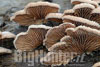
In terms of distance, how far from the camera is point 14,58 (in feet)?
11.4

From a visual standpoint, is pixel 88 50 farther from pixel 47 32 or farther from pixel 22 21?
pixel 22 21

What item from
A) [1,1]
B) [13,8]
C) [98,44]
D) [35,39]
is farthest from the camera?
[1,1]

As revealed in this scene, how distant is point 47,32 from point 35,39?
345 mm

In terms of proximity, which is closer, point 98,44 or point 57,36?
point 98,44

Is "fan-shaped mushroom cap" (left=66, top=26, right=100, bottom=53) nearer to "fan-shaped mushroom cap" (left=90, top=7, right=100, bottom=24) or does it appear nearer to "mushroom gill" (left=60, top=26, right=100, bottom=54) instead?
"mushroom gill" (left=60, top=26, right=100, bottom=54)

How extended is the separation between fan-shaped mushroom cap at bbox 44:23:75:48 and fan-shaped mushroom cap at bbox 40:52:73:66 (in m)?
0.35

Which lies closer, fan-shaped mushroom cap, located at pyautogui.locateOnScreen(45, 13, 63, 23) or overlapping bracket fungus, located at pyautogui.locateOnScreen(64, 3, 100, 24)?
overlapping bracket fungus, located at pyautogui.locateOnScreen(64, 3, 100, 24)

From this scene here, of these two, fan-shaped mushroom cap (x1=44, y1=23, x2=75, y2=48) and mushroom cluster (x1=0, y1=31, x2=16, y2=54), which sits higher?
fan-shaped mushroom cap (x1=44, y1=23, x2=75, y2=48)

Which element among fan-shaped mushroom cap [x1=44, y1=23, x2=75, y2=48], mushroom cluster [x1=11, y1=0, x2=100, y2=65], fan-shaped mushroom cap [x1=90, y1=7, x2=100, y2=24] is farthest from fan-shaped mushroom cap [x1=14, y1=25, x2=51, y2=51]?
fan-shaped mushroom cap [x1=90, y1=7, x2=100, y2=24]

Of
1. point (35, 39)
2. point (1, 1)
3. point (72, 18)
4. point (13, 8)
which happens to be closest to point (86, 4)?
point (72, 18)

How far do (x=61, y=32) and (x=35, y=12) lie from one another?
0.78m

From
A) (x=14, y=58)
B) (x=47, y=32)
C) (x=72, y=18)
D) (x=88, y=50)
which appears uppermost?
(x=72, y=18)

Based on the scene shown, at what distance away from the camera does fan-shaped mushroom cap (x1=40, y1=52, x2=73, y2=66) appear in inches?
109

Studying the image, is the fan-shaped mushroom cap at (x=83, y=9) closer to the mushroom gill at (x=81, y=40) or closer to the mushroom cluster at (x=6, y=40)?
the mushroom gill at (x=81, y=40)
